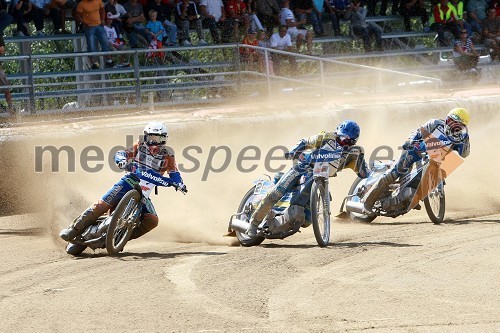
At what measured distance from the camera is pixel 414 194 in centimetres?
1516

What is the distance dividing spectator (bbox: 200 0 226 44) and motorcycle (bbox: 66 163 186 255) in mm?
11826

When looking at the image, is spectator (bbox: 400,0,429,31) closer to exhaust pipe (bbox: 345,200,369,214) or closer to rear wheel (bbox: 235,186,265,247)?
exhaust pipe (bbox: 345,200,369,214)

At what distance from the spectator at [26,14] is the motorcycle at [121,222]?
10.9 meters

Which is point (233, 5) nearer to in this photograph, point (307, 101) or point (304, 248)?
point (307, 101)

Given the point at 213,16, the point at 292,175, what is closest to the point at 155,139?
the point at 292,175

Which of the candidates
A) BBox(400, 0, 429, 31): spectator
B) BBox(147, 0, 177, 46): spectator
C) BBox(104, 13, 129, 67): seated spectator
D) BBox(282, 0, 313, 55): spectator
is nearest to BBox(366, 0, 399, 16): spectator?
BBox(400, 0, 429, 31): spectator

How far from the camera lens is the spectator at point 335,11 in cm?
2634

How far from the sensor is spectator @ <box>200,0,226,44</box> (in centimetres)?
2398

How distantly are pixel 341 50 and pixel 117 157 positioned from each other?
48.3 ft

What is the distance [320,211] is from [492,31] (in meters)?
17.0

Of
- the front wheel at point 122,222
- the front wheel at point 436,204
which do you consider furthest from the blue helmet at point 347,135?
the front wheel at point 122,222

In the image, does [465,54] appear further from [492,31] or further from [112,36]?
[112,36]

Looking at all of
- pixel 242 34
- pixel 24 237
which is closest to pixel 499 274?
pixel 24 237

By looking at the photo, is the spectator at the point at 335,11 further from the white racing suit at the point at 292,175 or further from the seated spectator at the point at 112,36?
the white racing suit at the point at 292,175
